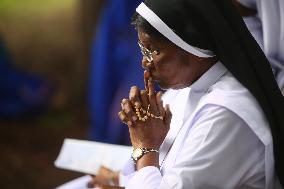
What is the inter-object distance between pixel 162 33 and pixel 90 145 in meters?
1.05

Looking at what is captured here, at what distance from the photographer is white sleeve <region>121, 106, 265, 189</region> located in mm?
1877

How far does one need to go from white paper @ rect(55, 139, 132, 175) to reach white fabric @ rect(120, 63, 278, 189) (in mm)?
771

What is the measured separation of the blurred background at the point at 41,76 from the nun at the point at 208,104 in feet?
10.6

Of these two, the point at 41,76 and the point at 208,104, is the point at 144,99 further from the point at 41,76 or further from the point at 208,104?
the point at 41,76

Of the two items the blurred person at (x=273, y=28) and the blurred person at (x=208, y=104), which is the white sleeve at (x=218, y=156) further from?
the blurred person at (x=273, y=28)

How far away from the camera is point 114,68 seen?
4547 millimetres

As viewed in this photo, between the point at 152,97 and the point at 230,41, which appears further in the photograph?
the point at 152,97

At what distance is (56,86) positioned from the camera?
19.8 feet

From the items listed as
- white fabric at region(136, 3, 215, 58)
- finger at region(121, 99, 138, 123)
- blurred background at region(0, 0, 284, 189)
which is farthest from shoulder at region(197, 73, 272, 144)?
blurred background at region(0, 0, 284, 189)

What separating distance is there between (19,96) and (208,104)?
4252mm

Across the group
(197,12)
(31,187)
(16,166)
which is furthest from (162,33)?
(16,166)

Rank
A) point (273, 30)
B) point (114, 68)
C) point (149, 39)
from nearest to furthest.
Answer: point (149, 39) < point (273, 30) < point (114, 68)

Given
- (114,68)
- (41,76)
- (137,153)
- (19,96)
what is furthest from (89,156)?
(41,76)

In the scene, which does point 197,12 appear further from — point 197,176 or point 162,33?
point 197,176
